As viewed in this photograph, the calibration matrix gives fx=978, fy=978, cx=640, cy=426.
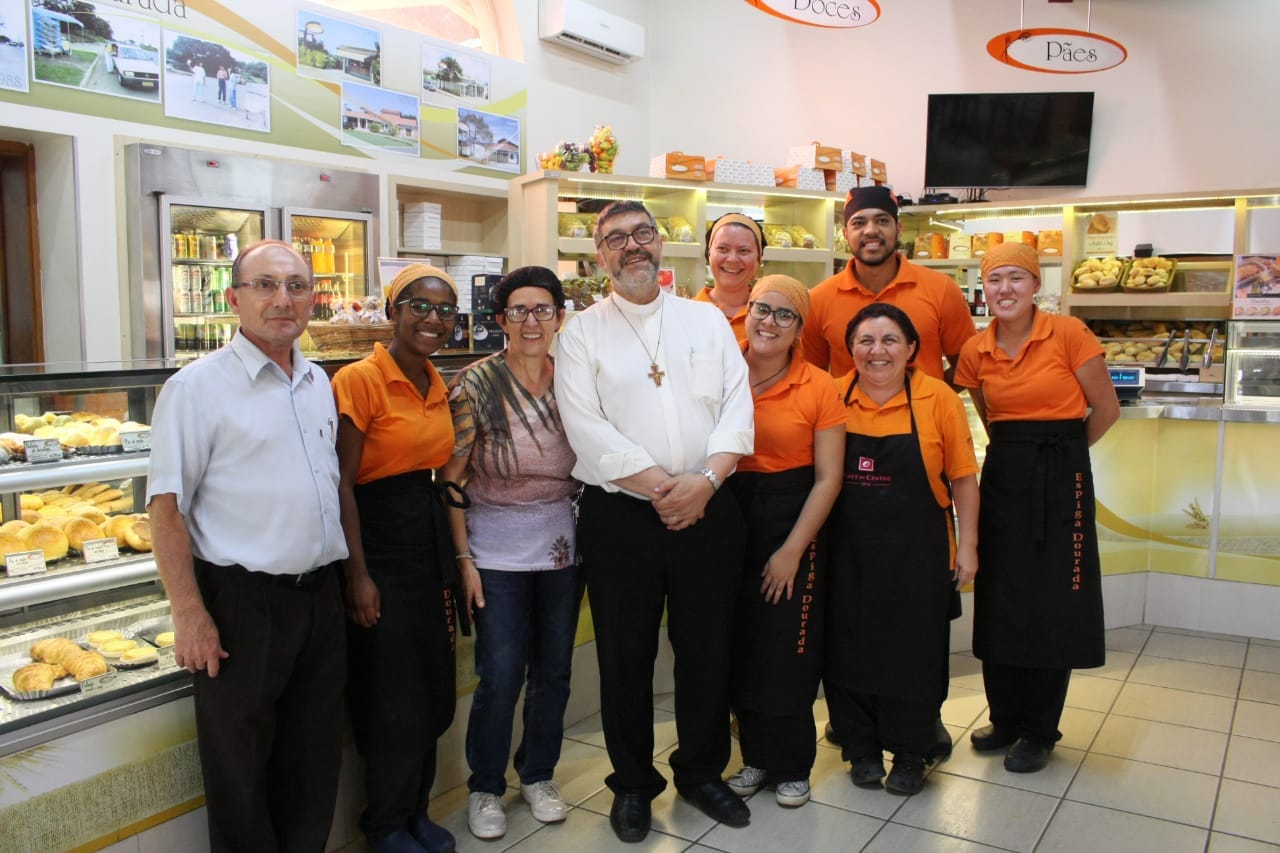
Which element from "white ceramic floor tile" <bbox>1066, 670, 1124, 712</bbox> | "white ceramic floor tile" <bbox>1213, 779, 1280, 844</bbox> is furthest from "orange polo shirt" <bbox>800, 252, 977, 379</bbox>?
"white ceramic floor tile" <bbox>1213, 779, 1280, 844</bbox>

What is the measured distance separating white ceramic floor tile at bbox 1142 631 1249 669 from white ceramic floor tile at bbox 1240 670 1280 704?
12cm

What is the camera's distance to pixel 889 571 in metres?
2.94

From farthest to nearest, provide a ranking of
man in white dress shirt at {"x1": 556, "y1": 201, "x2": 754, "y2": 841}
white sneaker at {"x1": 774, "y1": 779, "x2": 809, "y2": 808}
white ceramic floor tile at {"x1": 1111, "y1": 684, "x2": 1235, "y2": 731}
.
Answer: white ceramic floor tile at {"x1": 1111, "y1": 684, "x2": 1235, "y2": 731} < white sneaker at {"x1": 774, "y1": 779, "x2": 809, "y2": 808} < man in white dress shirt at {"x1": 556, "y1": 201, "x2": 754, "y2": 841}

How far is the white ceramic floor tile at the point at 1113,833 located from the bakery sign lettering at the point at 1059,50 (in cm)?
493

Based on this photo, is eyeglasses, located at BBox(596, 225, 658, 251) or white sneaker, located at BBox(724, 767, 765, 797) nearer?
eyeglasses, located at BBox(596, 225, 658, 251)

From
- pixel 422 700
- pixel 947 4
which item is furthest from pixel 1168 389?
pixel 422 700

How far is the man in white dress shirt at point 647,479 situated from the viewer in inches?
103

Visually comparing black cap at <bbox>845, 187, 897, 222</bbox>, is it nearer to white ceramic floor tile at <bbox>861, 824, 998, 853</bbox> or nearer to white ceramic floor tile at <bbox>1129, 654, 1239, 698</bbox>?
white ceramic floor tile at <bbox>861, 824, 998, 853</bbox>

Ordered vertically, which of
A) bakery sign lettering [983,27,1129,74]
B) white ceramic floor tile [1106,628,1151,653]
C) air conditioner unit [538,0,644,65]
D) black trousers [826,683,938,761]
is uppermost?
air conditioner unit [538,0,644,65]

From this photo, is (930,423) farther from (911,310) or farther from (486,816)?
(486,816)

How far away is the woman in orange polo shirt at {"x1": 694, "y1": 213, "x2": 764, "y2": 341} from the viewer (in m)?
3.26

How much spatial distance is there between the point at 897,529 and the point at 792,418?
1.57ft

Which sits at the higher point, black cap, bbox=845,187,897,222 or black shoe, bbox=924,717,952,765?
black cap, bbox=845,187,897,222

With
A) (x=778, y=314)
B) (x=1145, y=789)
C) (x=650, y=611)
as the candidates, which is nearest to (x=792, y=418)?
(x=778, y=314)
